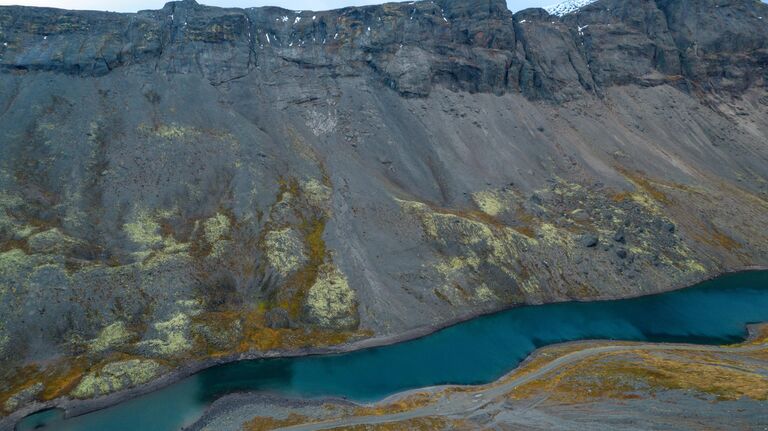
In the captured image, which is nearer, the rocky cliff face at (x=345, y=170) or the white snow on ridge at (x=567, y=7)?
the rocky cliff face at (x=345, y=170)

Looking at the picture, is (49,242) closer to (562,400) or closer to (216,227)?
(216,227)

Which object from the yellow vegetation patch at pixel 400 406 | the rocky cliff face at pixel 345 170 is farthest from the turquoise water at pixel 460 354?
the rocky cliff face at pixel 345 170

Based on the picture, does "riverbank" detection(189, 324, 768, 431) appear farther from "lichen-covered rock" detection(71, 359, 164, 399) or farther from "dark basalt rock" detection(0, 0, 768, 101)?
"dark basalt rock" detection(0, 0, 768, 101)

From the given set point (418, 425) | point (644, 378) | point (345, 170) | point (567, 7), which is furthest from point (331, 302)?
point (567, 7)

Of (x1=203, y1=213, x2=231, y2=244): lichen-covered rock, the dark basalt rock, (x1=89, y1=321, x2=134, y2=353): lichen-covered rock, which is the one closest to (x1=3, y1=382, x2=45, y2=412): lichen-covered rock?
(x1=89, y1=321, x2=134, y2=353): lichen-covered rock

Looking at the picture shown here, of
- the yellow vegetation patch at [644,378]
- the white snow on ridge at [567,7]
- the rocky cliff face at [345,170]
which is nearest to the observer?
the yellow vegetation patch at [644,378]

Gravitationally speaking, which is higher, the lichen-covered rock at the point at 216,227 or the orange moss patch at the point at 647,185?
the lichen-covered rock at the point at 216,227

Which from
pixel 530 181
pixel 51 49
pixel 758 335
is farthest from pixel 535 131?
pixel 51 49

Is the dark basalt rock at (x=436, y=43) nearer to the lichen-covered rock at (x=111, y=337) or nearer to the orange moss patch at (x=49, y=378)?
the lichen-covered rock at (x=111, y=337)
